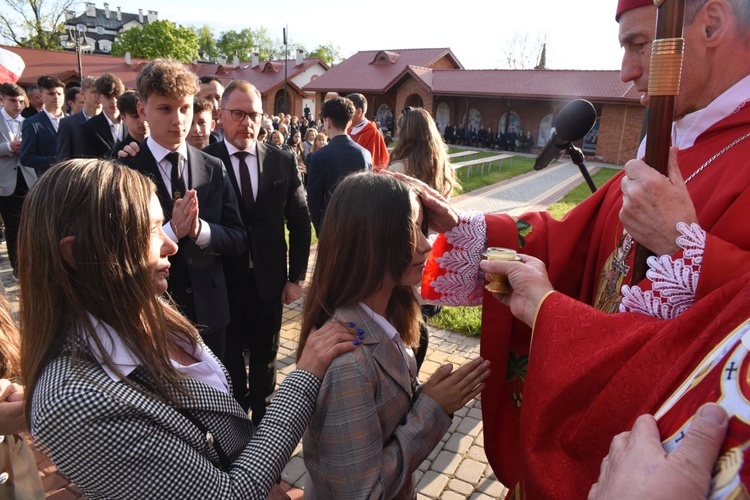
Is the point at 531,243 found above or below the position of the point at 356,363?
above

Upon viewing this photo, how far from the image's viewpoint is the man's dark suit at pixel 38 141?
5.35 m

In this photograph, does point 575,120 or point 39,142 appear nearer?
point 575,120

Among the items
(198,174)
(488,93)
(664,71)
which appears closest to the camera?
(664,71)

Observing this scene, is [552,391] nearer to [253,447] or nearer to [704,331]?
[704,331]

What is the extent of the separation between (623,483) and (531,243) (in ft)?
4.20

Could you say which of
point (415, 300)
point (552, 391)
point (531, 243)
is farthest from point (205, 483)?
point (531, 243)

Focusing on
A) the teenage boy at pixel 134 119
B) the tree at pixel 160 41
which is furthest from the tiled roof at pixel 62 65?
the teenage boy at pixel 134 119

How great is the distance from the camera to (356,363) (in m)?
1.51

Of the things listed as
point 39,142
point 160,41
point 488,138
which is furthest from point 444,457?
point 160,41

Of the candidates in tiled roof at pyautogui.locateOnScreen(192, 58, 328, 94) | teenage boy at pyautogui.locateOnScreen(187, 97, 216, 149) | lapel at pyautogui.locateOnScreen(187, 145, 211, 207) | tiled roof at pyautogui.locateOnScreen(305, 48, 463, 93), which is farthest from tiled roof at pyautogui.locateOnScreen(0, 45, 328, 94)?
lapel at pyautogui.locateOnScreen(187, 145, 211, 207)

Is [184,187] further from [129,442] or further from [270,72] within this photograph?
[270,72]

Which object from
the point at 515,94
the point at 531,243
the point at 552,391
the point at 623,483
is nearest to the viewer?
the point at 623,483

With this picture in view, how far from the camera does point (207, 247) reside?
267 cm

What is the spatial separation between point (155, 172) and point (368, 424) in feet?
6.19
